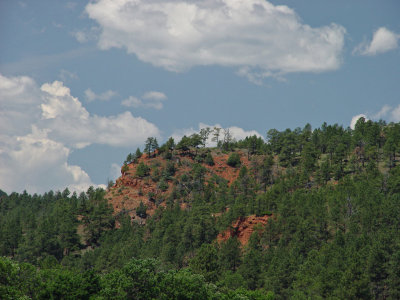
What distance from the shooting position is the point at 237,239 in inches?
5389

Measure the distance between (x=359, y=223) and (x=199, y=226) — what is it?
46.5 m

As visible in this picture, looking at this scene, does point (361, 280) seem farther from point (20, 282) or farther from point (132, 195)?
point (132, 195)

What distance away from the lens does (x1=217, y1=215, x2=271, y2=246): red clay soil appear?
461 ft

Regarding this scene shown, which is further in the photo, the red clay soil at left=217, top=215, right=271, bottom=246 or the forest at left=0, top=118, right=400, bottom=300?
the red clay soil at left=217, top=215, right=271, bottom=246

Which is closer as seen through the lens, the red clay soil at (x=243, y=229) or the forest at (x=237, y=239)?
the forest at (x=237, y=239)

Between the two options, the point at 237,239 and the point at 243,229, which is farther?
the point at 243,229

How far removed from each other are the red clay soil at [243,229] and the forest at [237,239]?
1.01 metres

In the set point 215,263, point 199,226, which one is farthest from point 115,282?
point 199,226

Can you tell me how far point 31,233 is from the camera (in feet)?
524

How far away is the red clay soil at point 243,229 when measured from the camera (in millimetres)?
140375

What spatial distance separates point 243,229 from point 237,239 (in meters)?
5.87

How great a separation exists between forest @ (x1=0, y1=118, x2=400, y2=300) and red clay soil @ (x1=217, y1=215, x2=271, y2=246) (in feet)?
3.33

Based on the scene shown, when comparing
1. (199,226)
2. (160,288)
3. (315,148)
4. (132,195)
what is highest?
(315,148)

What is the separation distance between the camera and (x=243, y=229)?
14188cm
